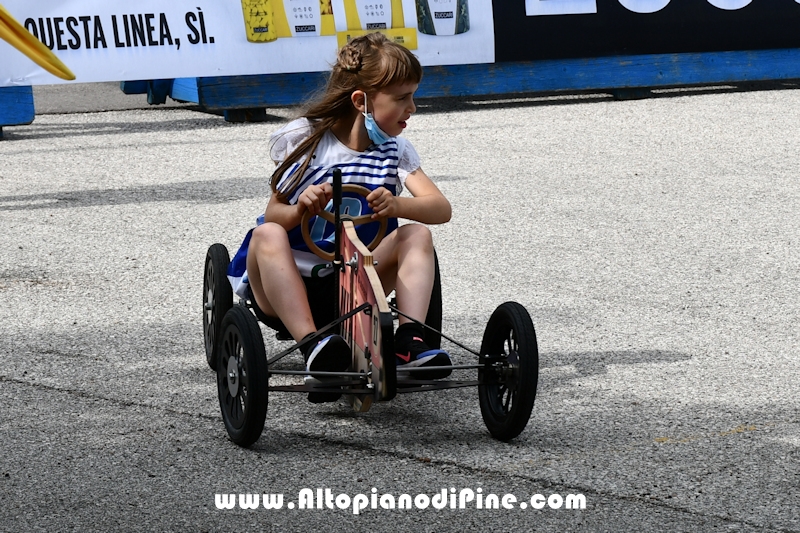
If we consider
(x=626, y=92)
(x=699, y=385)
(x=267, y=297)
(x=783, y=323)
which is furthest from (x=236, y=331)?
(x=626, y=92)

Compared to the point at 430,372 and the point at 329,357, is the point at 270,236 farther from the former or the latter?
the point at 430,372

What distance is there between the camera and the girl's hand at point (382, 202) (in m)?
3.39

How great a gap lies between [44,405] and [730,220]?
4.07 meters

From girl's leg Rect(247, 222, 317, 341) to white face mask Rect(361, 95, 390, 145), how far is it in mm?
401

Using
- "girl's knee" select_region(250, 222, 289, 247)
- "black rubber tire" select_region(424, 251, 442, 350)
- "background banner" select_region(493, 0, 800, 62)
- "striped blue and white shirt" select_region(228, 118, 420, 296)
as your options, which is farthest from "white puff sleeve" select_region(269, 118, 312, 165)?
"background banner" select_region(493, 0, 800, 62)

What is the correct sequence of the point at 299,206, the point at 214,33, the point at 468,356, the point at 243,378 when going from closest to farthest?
the point at 243,378
the point at 299,206
the point at 468,356
the point at 214,33

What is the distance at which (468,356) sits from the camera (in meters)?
4.21

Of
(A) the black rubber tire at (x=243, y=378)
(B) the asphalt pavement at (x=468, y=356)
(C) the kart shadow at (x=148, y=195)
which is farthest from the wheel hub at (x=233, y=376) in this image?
(C) the kart shadow at (x=148, y=195)

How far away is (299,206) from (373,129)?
344 millimetres

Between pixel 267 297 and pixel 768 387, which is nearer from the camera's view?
pixel 267 297

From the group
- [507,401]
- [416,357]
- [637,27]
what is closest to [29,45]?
[637,27]

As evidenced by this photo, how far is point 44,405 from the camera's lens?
3.67 meters

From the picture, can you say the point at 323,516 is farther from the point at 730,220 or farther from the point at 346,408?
the point at 730,220

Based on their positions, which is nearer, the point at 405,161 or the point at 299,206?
the point at 299,206
